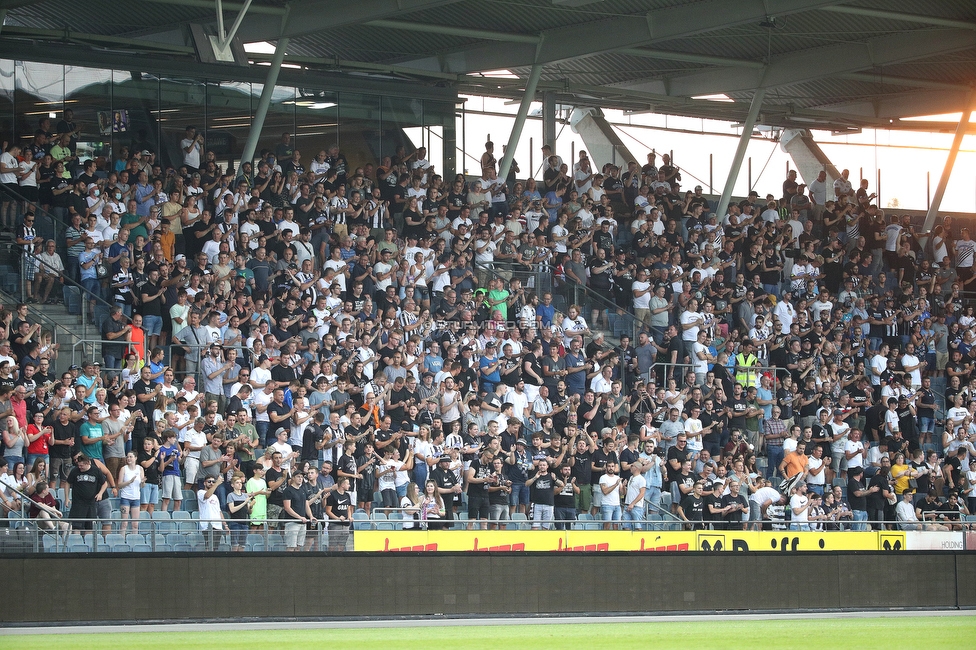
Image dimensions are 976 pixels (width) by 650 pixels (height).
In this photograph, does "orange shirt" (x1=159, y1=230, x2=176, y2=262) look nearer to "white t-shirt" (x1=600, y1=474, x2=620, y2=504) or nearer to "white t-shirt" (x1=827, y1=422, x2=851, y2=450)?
"white t-shirt" (x1=600, y1=474, x2=620, y2=504)

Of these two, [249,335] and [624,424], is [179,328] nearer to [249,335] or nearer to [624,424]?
[249,335]

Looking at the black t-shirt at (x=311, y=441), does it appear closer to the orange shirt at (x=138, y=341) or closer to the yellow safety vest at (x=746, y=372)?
the orange shirt at (x=138, y=341)

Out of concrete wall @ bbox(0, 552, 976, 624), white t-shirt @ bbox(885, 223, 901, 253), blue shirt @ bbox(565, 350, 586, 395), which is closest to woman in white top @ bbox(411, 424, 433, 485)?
concrete wall @ bbox(0, 552, 976, 624)

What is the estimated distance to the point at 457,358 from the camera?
21.2 metres

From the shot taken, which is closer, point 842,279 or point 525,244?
point 525,244

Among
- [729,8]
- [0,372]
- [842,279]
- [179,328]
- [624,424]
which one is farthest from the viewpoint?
[842,279]

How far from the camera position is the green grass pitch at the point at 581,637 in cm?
1317

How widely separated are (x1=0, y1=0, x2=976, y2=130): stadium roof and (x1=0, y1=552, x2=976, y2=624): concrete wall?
33.7 feet

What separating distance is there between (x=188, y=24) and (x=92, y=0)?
6.04 feet

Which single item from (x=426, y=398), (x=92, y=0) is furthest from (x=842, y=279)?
(x=92, y=0)

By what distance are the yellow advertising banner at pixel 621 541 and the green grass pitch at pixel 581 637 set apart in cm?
147

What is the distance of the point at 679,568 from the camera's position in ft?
55.1

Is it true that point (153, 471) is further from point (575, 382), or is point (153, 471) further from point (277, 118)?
point (277, 118)

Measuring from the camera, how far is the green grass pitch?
13.2 meters
